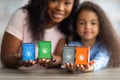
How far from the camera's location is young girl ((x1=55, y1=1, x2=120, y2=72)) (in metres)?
1.38

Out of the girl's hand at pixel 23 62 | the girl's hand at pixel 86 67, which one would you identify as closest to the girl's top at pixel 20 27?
the girl's hand at pixel 23 62

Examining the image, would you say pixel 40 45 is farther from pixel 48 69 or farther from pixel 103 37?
pixel 103 37

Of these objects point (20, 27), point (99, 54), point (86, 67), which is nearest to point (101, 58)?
point (99, 54)

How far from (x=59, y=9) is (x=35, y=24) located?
0.43 feet

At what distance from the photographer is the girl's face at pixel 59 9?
4.51 ft

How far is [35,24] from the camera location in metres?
1.41

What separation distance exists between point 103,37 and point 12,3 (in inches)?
18.3

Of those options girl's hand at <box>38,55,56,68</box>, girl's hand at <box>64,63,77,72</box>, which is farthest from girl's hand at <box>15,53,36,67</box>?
girl's hand at <box>64,63,77,72</box>

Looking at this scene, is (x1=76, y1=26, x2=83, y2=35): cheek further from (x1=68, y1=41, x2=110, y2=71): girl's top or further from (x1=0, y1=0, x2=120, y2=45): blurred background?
(x1=0, y1=0, x2=120, y2=45): blurred background

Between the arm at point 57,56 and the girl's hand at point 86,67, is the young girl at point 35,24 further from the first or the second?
the girl's hand at point 86,67

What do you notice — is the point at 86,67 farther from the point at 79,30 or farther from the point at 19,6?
the point at 19,6

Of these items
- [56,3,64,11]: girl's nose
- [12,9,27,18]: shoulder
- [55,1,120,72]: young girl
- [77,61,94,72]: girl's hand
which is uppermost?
[56,3,64,11]: girl's nose

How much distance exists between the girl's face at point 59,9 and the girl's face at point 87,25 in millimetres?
62

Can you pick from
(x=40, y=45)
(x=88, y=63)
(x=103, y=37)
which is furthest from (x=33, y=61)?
(x=103, y=37)
